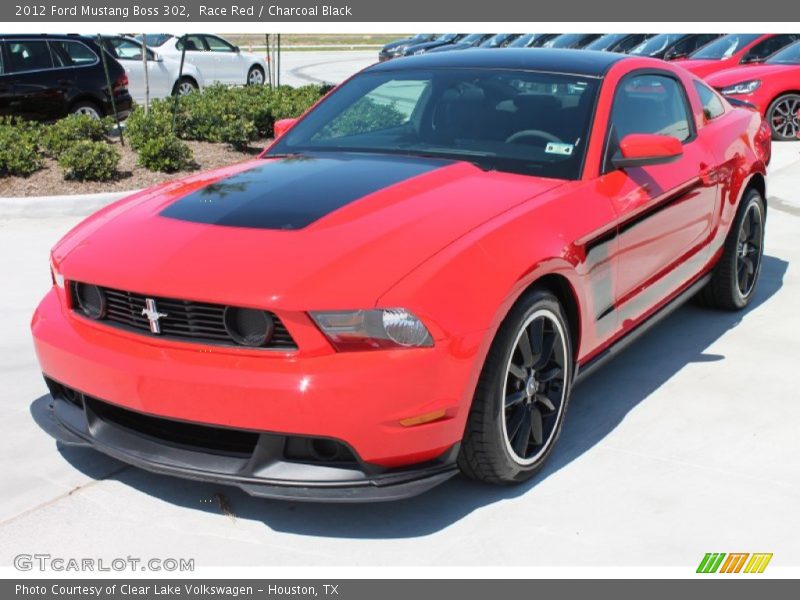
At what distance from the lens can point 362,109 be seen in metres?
5.16

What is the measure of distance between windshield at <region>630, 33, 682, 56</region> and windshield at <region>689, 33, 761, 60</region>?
4.29ft

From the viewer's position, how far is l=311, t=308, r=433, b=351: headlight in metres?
3.30

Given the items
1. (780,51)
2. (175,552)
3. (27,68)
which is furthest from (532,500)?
(780,51)

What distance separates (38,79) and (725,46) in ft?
32.3

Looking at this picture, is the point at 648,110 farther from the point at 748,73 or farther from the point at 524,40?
the point at 524,40

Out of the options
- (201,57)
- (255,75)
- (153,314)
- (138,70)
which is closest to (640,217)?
(153,314)

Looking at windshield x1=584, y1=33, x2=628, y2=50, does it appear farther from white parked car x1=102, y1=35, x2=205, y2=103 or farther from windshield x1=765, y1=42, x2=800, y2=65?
white parked car x1=102, y1=35, x2=205, y2=103

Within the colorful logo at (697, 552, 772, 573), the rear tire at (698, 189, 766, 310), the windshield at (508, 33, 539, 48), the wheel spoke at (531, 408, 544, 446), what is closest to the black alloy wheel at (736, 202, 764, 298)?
the rear tire at (698, 189, 766, 310)

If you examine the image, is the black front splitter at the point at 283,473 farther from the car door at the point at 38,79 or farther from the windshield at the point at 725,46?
the windshield at the point at 725,46

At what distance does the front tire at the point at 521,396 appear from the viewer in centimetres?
359

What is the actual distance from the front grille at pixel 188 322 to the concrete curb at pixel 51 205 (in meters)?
5.77

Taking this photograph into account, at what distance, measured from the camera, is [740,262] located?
6125 mm

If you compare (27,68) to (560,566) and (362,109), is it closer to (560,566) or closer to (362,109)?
(362,109)

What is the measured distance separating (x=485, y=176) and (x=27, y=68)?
1026 cm
